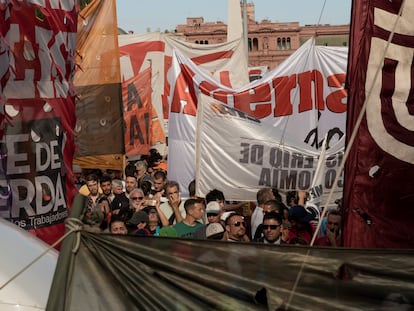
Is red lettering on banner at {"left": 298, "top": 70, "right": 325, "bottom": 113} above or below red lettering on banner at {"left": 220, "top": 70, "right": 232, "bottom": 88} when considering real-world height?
below

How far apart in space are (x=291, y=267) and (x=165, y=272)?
17.5 inches

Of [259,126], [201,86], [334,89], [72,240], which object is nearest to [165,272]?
[72,240]

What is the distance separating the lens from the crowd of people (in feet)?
19.0

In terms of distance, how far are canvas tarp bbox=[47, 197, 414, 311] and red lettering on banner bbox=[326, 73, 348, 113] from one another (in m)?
8.48

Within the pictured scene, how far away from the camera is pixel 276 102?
436 inches

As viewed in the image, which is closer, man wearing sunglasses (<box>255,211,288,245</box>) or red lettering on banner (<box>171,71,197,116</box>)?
man wearing sunglasses (<box>255,211,288,245</box>)

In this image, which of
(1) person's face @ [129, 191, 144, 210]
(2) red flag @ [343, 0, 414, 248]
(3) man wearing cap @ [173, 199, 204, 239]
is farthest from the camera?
(1) person's face @ [129, 191, 144, 210]

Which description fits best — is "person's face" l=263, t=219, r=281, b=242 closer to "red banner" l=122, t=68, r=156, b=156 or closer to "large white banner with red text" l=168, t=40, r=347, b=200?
"large white banner with red text" l=168, t=40, r=347, b=200

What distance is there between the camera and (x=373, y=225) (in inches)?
163

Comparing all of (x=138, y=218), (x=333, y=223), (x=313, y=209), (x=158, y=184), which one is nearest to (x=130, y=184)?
(x=158, y=184)

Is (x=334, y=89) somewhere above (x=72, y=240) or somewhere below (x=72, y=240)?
above

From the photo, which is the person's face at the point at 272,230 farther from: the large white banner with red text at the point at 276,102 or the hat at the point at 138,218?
the large white banner with red text at the point at 276,102

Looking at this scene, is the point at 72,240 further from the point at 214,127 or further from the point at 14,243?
the point at 214,127

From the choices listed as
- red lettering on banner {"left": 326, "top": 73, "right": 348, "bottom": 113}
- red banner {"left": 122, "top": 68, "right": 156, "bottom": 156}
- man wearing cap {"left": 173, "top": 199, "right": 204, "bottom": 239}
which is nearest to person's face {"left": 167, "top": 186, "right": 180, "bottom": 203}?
man wearing cap {"left": 173, "top": 199, "right": 204, "bottom": 239}
